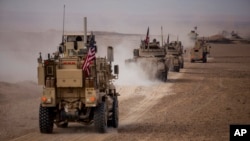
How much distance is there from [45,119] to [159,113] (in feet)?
20.5

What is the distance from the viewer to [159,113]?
960 inches

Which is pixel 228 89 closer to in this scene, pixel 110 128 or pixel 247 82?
pixel 247 82

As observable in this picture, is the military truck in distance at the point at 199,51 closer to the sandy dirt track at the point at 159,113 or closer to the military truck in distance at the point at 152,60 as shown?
the military truck in distance at the point at 152,60

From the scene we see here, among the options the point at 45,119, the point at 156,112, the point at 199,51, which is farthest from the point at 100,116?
the point at 199,51

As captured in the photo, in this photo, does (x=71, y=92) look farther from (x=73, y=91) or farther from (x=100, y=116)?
(x=100, y=116)

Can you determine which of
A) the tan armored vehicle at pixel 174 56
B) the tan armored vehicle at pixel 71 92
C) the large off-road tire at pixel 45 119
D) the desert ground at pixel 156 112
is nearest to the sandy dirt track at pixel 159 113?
the desert ground at pixel 156 112

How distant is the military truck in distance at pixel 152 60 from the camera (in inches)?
1548

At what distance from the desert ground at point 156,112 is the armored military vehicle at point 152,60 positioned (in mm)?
1230

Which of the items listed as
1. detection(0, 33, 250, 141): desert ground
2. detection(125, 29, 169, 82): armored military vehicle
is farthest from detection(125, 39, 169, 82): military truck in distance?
detection(0, 33, 250, 141): desert ground

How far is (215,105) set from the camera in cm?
2666

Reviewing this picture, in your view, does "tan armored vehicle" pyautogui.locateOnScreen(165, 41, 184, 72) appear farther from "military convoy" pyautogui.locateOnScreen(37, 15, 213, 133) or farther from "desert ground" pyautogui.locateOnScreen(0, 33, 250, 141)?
"military convoy" pyautogui.locateOnScreen(37, 15, 213, 133)

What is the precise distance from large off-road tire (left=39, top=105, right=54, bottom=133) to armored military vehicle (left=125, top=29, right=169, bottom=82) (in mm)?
20163

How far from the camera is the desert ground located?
19312 mm

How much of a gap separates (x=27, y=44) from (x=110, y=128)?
7207 centimetres
